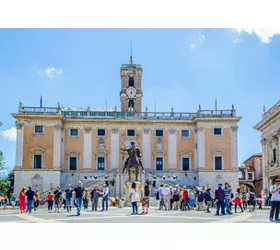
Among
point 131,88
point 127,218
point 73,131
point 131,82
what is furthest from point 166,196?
point 131,82

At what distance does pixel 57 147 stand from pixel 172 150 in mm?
11714

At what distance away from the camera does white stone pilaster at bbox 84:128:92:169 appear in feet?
155

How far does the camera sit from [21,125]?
4628 cm

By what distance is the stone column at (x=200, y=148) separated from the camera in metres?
46.8

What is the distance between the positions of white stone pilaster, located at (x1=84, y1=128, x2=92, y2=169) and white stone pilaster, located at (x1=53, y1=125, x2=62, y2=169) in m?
2.66

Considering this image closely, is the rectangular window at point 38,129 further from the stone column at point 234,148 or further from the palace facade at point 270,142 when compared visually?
the palace facade at point 270,142

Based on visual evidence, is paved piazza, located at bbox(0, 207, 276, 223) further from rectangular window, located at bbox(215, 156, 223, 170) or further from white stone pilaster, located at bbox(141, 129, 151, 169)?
white stone pilaster, located at bbox(141, 129, 151, 169)

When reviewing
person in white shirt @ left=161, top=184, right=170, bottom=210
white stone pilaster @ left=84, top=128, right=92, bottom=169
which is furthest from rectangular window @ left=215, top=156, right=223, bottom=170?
person in white shirt @ left=161, top=184, right=170, bottom=210

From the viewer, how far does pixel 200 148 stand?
47.2 meters
